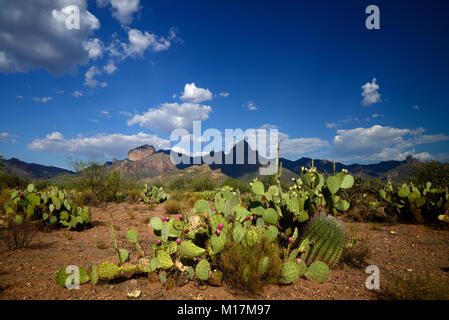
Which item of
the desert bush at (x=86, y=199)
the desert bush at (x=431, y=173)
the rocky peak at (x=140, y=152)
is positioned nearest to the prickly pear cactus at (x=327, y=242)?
the desert bush at (x=86, y=199)

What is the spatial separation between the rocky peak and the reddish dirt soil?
173 meters

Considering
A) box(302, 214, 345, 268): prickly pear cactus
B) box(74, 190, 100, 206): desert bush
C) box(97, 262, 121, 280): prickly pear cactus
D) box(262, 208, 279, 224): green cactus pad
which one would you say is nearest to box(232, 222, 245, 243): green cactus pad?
box(262, 208, 279, 224): green cactus pad

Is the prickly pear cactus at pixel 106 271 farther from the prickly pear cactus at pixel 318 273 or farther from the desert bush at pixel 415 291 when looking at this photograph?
the desert bush at pixel 415 291

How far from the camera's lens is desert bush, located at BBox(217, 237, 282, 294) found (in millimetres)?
2896

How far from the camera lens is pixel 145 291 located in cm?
295

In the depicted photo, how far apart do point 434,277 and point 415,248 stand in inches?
68.5

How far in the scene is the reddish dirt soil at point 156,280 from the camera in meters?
2.87

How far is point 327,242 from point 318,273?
0.58m

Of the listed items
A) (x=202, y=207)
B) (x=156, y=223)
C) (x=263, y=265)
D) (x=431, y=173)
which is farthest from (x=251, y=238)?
(x=431, y=173)

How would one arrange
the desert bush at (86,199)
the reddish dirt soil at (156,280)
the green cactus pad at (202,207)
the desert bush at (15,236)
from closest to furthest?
the reddish dirt soil at (156,280) < the green cactus pad at (202,207) < the desert bush at (15,236) < the desert bush at (86,199)

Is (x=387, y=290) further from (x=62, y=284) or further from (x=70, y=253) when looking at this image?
(x=70, y=253)

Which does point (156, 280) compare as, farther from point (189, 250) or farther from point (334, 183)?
point (334, 183)

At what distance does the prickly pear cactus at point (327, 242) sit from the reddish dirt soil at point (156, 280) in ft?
0.97

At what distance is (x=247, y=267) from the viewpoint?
289cm
